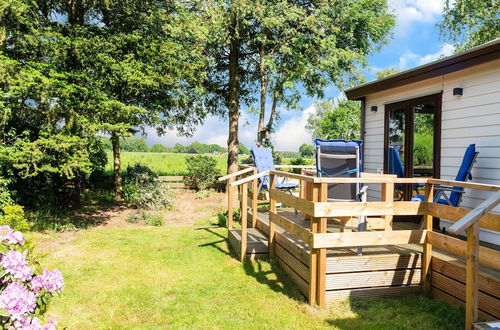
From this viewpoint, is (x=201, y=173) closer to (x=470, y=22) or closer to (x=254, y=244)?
(x=254, y=244)

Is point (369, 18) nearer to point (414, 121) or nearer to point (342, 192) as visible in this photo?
point (414, 121)

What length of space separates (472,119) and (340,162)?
6.96 feet

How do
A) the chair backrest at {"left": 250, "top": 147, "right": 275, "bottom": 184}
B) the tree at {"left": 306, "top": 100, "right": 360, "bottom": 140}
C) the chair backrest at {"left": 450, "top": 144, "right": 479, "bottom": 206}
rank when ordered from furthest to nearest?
1. the tree at {"left": 306, "top": 100, "right": 360, "bottom": 140}
2. the chair backrest at {"left": 250, "top": 147, "right": 275, "bottom": 184}
3. the chair backrest at {"left": 450, "top": 144, "right": 479, "bottom": 206}

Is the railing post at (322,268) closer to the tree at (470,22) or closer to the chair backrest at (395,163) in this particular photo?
the chair backrest at (395,163)

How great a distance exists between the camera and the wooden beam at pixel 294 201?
385cm

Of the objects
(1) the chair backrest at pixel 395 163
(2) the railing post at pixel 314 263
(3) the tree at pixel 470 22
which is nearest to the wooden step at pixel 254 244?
(2) the railing post at pixel 314 263

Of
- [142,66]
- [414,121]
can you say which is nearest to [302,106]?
[142,66]

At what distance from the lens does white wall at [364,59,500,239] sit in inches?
189

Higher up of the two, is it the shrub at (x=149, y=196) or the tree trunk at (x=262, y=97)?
the tree trunk at (x=262, y=97)

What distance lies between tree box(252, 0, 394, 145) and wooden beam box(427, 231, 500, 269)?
10.4 m

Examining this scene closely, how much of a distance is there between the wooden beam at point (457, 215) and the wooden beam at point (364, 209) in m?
0.12

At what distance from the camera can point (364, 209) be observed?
12.7 feet

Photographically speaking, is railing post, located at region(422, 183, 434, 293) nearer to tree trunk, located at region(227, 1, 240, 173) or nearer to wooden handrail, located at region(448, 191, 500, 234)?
wooden handrail, located at region(448, 191, 500, 234)

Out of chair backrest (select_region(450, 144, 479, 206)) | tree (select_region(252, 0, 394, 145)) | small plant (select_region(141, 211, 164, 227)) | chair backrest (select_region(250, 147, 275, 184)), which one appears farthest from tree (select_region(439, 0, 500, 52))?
small plant (select_region(141, 211, 164, 227))
